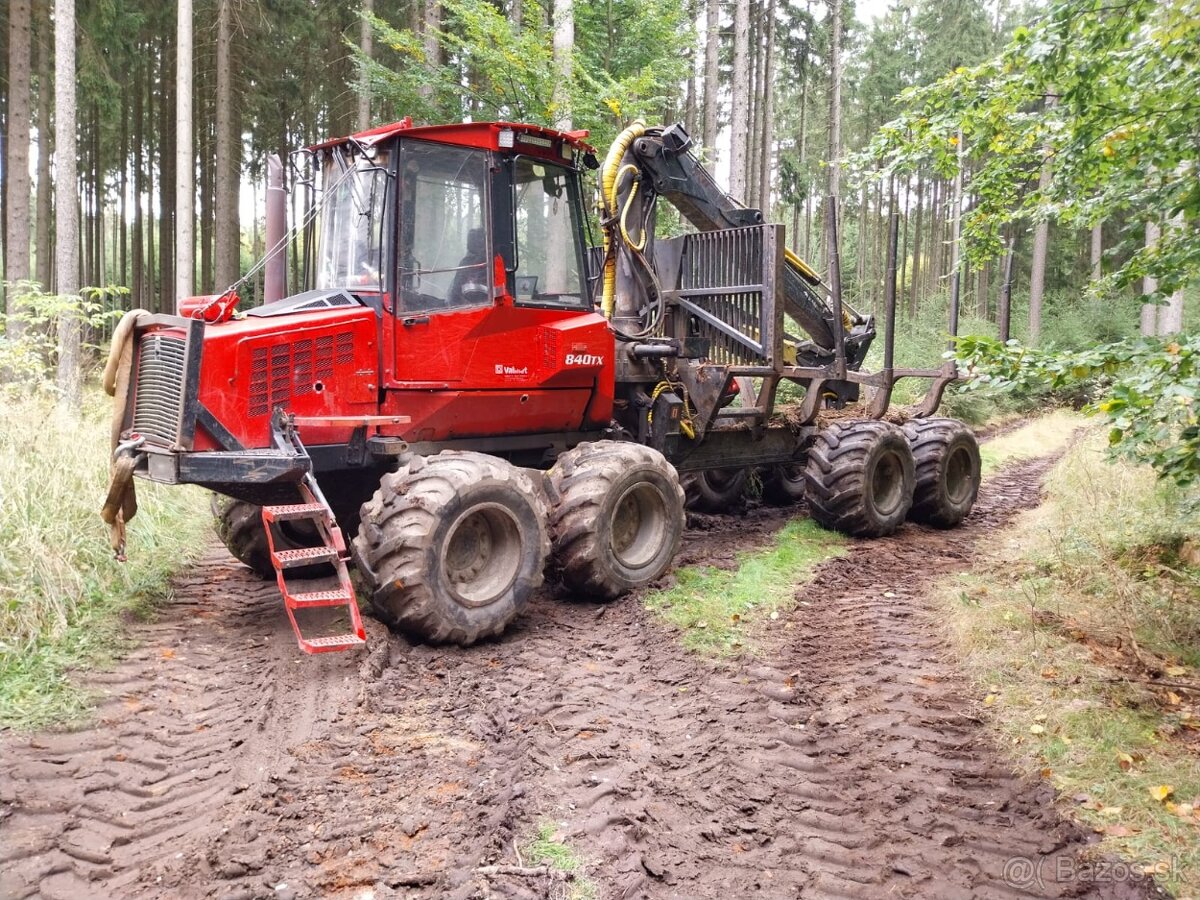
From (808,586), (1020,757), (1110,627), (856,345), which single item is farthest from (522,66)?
(1020,757)

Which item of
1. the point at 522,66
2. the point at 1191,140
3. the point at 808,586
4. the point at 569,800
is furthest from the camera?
the point at 522,66

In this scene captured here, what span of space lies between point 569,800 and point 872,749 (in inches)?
56.4

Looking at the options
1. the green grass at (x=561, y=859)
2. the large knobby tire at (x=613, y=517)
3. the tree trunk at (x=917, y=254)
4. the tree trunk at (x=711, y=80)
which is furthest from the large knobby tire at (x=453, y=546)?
the tree trunk at (x=917, y=254)

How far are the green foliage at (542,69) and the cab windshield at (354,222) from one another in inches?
251

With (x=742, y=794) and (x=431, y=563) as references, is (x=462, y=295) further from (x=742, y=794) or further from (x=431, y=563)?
(x=742, y=794)

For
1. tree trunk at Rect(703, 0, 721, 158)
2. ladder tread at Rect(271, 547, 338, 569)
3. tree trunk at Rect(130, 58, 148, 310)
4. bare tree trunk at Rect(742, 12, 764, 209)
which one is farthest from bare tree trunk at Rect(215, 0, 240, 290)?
bare tree trunk at Rect(742, 12, 764, 209)

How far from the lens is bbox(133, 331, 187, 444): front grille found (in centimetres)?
496

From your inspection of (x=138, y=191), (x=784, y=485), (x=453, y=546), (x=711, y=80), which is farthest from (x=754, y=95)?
(x=453, y=546)

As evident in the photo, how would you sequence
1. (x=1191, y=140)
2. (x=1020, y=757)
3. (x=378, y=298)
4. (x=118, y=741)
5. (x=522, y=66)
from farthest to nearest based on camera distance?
(x=522, y=66) < (x=378, y=298) < (x=1191, y=140) < (x=118, y=741) < (x=1020, y=757)

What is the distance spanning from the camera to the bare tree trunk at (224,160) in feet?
54.0

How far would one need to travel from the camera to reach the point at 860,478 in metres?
7.97

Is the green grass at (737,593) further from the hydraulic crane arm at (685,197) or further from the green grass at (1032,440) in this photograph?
the green grass at (1032,440)

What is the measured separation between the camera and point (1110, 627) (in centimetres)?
511

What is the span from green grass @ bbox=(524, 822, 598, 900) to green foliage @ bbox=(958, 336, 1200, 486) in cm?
275
